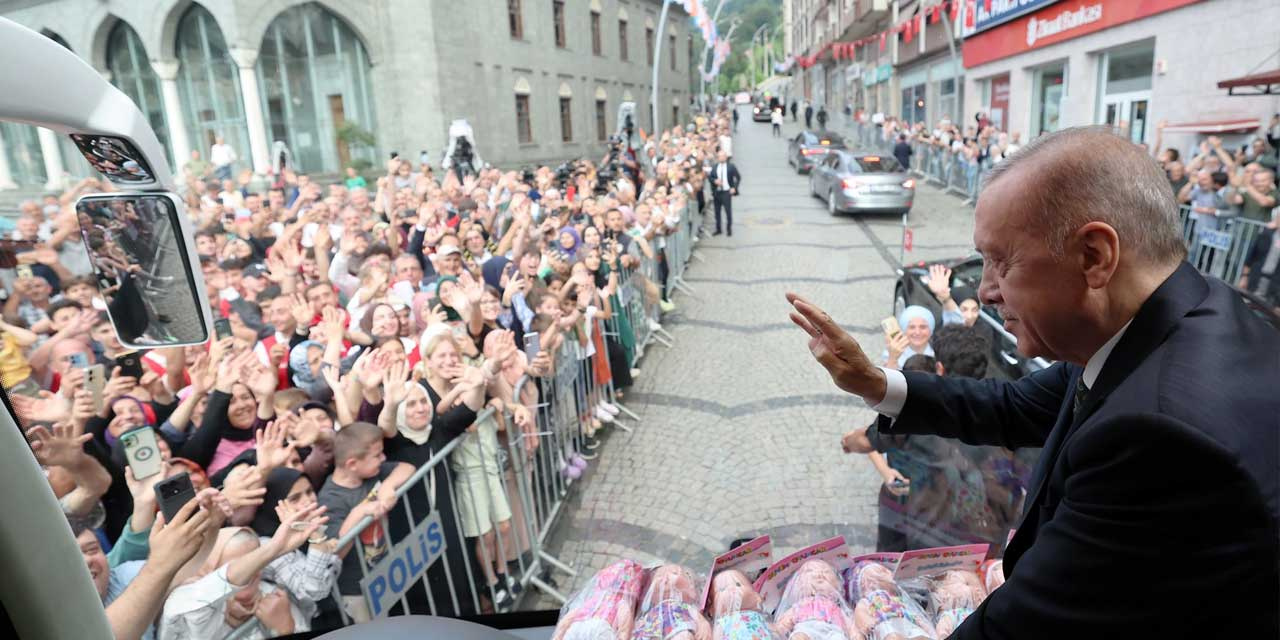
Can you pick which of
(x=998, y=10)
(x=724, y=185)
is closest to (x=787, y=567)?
(x=724, y=185)

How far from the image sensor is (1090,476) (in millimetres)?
1161

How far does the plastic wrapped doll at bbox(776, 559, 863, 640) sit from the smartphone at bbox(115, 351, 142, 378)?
4.14 metres

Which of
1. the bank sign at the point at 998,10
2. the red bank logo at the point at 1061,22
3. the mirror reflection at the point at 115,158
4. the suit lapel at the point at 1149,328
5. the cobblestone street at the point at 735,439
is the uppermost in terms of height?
the bank sign at the point at 998,10

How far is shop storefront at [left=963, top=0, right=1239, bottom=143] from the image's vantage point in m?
12.5

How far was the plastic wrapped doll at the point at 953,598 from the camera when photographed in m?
2.09

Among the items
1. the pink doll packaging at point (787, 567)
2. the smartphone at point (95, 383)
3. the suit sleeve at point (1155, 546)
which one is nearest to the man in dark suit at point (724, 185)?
the smartphone at point (95, 383)

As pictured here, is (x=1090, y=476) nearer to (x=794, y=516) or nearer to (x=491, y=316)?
(x=794, y=516)

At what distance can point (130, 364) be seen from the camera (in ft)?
14.7

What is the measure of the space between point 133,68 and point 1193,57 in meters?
27.0

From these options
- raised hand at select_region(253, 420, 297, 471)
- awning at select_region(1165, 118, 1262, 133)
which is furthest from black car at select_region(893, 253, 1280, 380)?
awning at select_region(1165, 118, 1262, 133)

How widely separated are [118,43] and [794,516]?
25768mm

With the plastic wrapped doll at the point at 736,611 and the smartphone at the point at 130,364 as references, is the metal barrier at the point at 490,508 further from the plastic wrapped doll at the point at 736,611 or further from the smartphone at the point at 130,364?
the smartphone at the point at 130,364

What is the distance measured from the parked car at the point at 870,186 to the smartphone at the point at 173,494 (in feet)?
53.3

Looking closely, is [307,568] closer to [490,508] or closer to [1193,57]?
→ [490,508]
